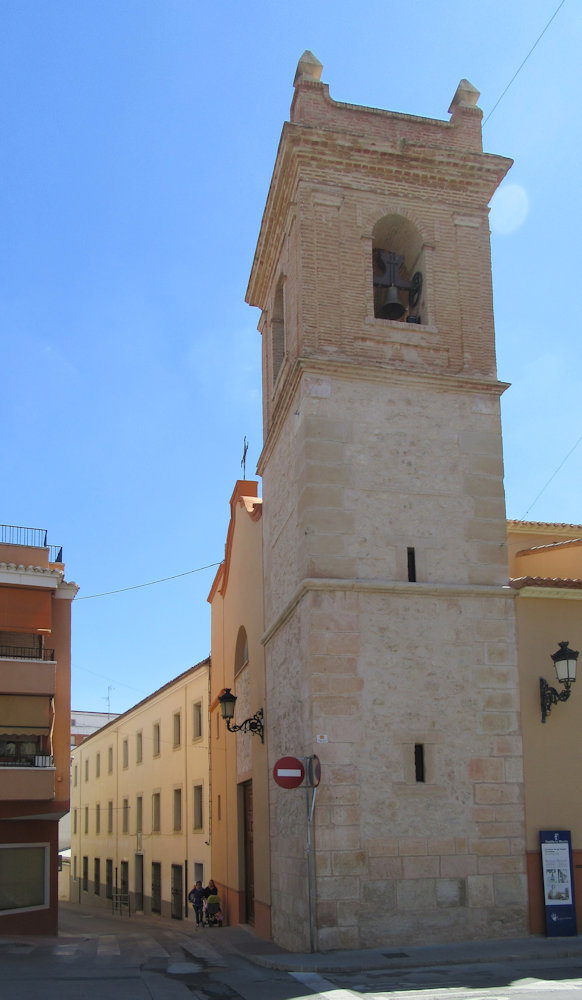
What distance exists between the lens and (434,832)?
13.6 metres

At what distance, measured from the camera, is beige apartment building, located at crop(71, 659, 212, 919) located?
2862 cm

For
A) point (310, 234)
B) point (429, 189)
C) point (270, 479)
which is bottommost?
point (270, 479)

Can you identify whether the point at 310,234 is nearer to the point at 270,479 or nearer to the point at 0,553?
the point at 270,479

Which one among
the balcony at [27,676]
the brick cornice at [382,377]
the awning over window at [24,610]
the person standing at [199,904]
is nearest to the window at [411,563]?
the brick cornice at [382,377]

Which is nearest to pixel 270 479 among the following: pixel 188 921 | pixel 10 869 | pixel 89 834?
pixel 10 869

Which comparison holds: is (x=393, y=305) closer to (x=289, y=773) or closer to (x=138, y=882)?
(x=289, y=773)

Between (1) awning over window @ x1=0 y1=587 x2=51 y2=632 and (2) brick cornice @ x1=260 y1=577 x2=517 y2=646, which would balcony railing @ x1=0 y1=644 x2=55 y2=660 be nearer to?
(1) awning over window @ x1=0 y1=587 x2=51 y2=632

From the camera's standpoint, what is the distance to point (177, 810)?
99.8 feet

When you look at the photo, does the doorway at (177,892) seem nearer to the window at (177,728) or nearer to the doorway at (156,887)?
the doorway at (156,887)

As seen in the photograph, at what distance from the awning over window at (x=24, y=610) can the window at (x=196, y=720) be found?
7.85m

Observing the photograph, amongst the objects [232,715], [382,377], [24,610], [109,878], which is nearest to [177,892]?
[109,878]

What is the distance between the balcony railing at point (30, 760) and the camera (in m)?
21.7

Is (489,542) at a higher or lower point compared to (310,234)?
lower

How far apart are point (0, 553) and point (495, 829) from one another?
45.1 feet
